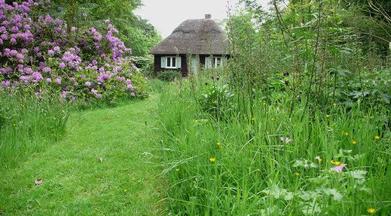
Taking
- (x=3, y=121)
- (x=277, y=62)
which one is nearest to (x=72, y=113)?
(x=3, y=121)

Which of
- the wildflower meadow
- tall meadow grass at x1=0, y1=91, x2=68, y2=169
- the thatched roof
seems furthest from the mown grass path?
the thatched roof

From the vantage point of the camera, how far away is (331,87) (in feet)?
13.8

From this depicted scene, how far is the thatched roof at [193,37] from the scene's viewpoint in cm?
3005

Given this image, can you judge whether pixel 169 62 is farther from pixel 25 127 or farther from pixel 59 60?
pixel 25 127

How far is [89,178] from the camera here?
4023mm

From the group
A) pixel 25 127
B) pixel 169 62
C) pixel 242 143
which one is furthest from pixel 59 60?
pixel 169 62

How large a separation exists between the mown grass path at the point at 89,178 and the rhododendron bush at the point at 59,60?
12.5ft

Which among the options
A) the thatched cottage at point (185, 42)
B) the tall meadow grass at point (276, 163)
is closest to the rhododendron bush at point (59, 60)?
the tall meadow grass at point (276, 163)

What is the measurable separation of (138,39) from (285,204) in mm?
32631

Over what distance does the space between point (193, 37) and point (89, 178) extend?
2781 cm

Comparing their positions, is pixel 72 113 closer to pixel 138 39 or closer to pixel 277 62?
pixel 277 62

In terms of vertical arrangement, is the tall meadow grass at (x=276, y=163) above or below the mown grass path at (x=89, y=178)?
above

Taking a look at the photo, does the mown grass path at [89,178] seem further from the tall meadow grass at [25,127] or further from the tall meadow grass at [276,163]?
the tall meadow grass at [276,163]

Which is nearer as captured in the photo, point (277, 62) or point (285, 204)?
point (285, 204)
